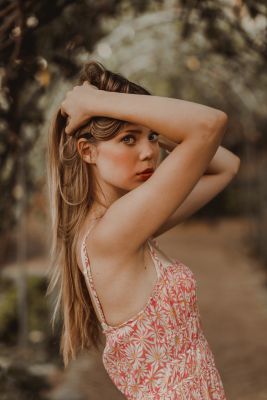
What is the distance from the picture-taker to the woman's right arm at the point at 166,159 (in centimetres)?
182

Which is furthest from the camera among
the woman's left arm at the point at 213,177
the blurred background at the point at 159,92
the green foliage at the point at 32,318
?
the green foliage at the point at 32,318

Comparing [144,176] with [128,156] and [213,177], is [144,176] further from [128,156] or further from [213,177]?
[213,177]

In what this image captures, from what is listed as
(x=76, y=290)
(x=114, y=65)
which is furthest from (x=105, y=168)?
(x=114, y=65)

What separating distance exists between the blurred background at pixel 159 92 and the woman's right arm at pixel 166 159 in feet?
3.85

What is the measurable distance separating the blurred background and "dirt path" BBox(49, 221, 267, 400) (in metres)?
0.02

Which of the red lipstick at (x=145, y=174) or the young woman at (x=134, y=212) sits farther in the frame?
the red lipstick at (x=145, y=174)

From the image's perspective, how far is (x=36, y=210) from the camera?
357 inches

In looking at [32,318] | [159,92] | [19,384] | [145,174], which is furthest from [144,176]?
[159,92]

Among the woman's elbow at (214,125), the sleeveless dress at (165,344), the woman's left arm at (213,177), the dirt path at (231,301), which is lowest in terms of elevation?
the dirt path at (231,301)

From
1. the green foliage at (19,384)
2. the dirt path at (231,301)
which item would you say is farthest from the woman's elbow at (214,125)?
the dirt path at (231,301)

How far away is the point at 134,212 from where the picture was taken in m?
1.84

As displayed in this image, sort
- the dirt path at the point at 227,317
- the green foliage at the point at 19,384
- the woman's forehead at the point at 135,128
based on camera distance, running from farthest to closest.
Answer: the dirt path at the point at 227,317, the green foliage at the point at 19,384, the woman's forehead at the point at 135,128

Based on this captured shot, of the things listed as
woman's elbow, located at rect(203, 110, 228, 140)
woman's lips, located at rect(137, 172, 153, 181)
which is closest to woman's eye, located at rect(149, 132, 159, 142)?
woman's lips, located at rect(137, 172, 153, 181)

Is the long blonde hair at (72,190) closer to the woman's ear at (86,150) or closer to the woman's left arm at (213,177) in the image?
the woman's ear at (86,150)
